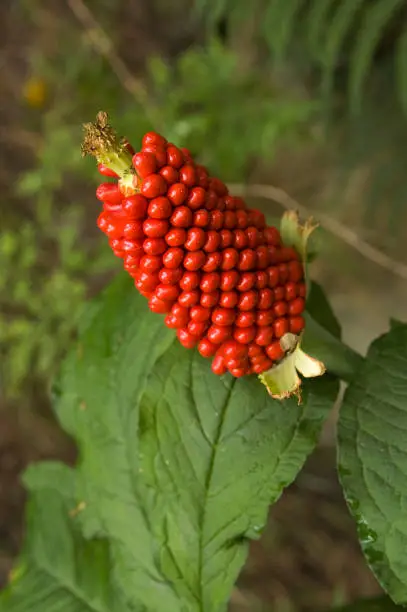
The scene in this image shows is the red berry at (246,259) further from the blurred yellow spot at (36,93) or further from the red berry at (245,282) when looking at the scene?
the blurred yellow spot at (36,93)

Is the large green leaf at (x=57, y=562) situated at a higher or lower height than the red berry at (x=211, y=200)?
lower

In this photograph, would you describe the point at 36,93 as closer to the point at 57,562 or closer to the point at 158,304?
the point at 57,562

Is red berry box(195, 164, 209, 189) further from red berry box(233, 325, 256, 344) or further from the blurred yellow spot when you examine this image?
the blurred yellow spot

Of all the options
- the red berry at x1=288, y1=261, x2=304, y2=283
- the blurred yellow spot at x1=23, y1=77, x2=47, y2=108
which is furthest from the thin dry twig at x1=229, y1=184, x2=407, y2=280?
the red berry at x1=288, y1=261, x2=304, y2=283

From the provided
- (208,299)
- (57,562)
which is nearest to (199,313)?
(208,299)

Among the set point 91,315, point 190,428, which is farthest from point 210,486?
point 91,315

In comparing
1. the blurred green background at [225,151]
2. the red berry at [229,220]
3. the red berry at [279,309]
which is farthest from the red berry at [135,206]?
the blurred green background at [225,151]

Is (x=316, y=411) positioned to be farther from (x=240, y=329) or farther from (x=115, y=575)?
(x=115, y=575)
